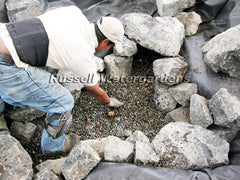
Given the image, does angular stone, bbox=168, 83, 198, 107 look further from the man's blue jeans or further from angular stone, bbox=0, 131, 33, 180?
angular stone, bbox=0, 131, 33, 180

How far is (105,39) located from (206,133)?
1397 millimetres

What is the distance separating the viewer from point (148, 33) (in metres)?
3.21

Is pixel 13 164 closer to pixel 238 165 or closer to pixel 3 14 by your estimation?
pixel 238 165

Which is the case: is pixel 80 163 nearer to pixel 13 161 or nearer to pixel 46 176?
pixel 46 176

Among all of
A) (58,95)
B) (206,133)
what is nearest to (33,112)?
(58,95)

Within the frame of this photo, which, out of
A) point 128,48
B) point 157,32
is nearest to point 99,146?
point 128,48

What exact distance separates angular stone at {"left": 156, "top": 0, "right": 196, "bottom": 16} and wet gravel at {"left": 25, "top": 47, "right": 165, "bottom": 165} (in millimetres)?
894

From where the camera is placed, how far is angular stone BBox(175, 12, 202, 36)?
3.25 metres

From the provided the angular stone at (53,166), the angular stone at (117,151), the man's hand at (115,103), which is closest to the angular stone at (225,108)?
the angular stone at (117,151)

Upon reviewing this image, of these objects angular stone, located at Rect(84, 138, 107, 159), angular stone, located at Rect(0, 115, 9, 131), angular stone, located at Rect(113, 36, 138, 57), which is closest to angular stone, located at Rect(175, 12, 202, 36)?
angular stone, located at Rect(113, 36, 138, 57)

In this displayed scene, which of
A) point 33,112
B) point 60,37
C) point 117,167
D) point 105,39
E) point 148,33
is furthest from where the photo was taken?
point 148,33

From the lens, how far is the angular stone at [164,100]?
300 cm

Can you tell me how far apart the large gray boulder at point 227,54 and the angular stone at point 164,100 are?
618 mm

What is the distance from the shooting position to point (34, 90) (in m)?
2.05
